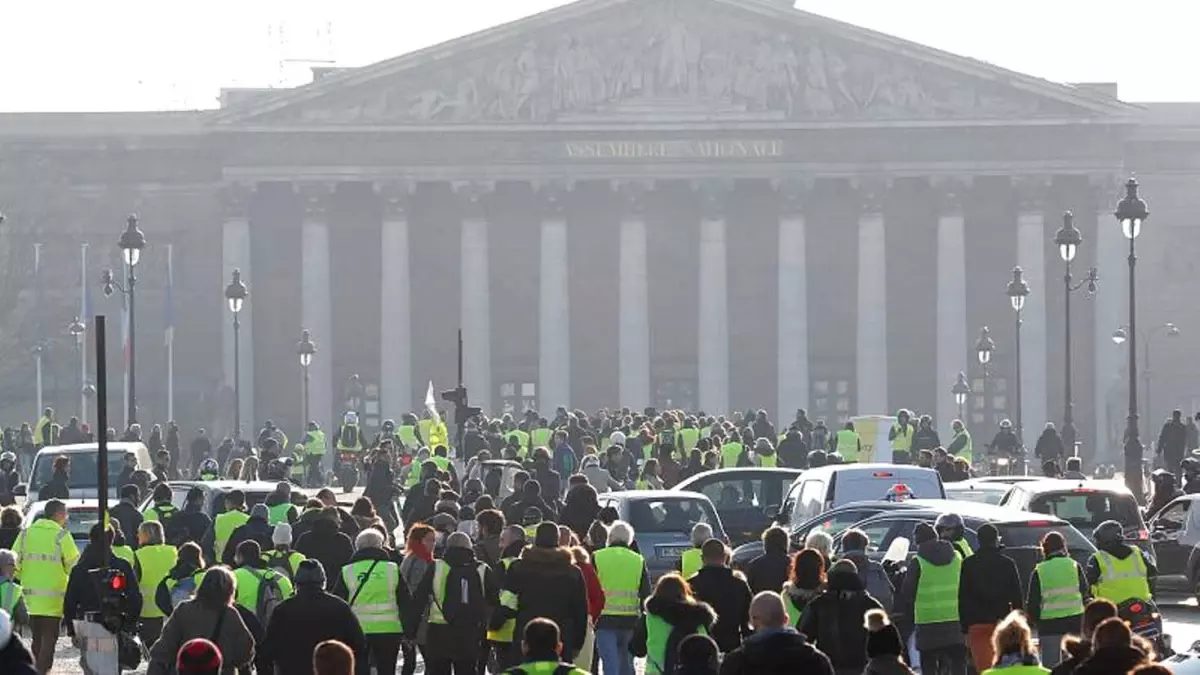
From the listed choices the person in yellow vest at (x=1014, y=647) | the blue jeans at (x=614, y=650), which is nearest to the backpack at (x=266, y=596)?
the blue jeans at (x=614, y=650)

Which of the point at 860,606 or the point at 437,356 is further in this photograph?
the point at 437,356

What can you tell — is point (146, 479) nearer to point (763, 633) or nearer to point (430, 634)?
point (430, 634)

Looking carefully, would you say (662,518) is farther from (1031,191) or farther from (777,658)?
(1031,191)

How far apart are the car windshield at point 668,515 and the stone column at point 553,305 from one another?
173ft

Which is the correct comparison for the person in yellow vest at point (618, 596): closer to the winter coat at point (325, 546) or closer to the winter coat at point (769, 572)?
the winter coat at point (769, 572)

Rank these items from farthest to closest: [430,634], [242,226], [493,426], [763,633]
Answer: [242,226]
[493,426]
[430,634]
[763,633]

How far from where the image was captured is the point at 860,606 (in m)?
Result: 19.8

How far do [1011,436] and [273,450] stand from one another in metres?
15.7

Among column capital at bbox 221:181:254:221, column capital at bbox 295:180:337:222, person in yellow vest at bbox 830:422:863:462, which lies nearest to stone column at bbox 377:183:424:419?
column capital at bbox 295:180:337:222

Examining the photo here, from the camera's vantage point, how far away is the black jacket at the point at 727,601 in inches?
849

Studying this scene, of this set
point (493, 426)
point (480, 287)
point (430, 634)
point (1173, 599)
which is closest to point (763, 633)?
point (430, 634)

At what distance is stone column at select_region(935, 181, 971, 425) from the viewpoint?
86.9 m

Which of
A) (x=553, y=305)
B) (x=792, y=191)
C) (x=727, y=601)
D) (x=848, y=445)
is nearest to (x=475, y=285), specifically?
(x=553, y=305)

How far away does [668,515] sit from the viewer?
114ft
